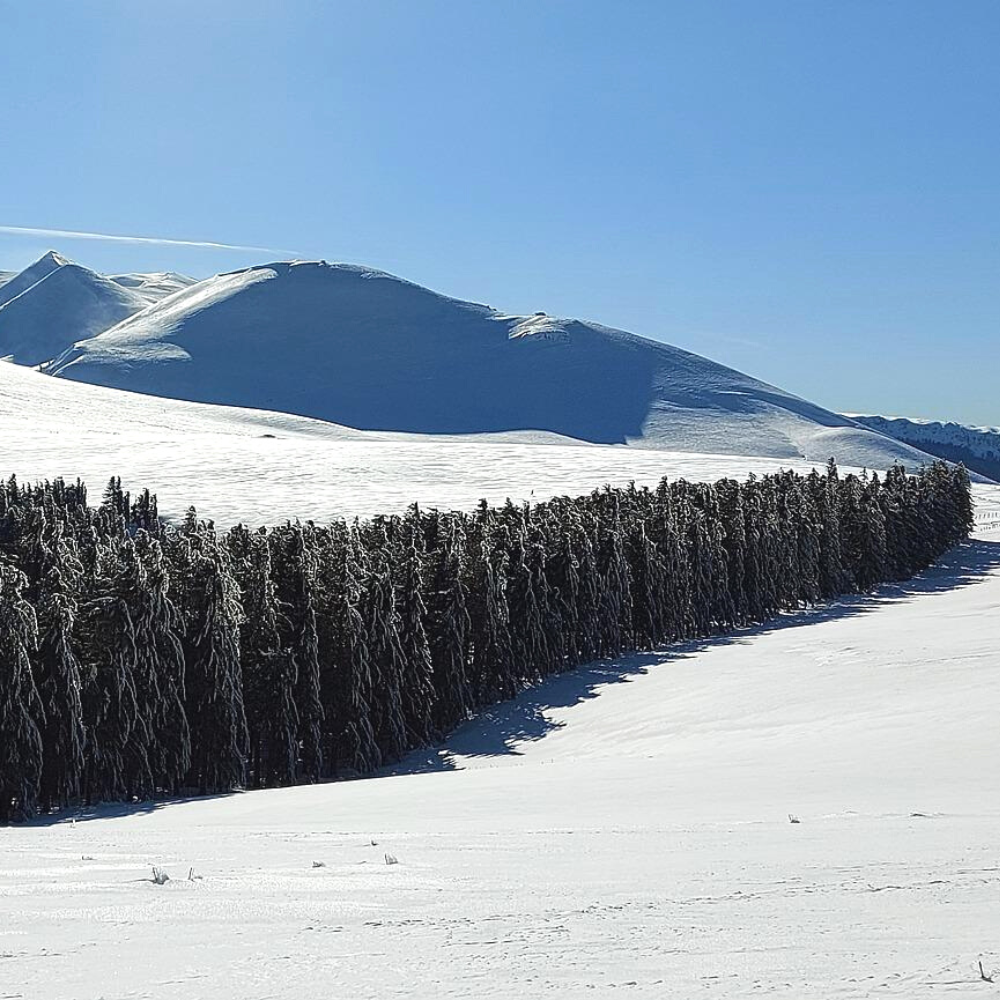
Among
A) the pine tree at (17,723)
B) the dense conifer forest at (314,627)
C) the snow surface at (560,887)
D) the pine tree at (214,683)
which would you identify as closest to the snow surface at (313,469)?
the dense conifer forest at (314,627)

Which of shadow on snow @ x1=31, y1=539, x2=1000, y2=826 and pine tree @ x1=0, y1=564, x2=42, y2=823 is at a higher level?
pine tree @ x1=0, y1=564, x2=42, y2=823

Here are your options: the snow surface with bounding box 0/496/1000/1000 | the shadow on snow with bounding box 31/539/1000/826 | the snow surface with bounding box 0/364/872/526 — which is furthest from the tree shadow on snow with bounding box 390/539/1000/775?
the snow surface with bounding box 0/364/872/526

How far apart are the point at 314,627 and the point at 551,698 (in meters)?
13.1

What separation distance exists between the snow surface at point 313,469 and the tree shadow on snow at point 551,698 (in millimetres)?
49275

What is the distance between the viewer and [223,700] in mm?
37906

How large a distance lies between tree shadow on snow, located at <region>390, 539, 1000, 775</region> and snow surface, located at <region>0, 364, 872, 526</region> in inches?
1940

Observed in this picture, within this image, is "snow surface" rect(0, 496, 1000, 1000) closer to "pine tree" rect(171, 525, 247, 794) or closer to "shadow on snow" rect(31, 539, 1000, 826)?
"shadow on snow" rect(31, 539, 1000, 826)

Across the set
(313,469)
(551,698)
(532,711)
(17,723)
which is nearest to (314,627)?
(532,711)

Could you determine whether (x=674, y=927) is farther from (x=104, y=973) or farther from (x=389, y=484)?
(x=389, y=484)

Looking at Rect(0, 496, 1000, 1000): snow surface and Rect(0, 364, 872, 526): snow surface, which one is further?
Rect(0, 364, 872, 526): snow surface

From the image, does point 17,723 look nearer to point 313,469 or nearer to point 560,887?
point 560,887

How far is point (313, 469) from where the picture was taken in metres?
140

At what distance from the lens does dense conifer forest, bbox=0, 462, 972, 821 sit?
34188 mm

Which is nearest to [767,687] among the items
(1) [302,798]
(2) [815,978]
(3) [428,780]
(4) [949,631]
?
(4) [949,631]
